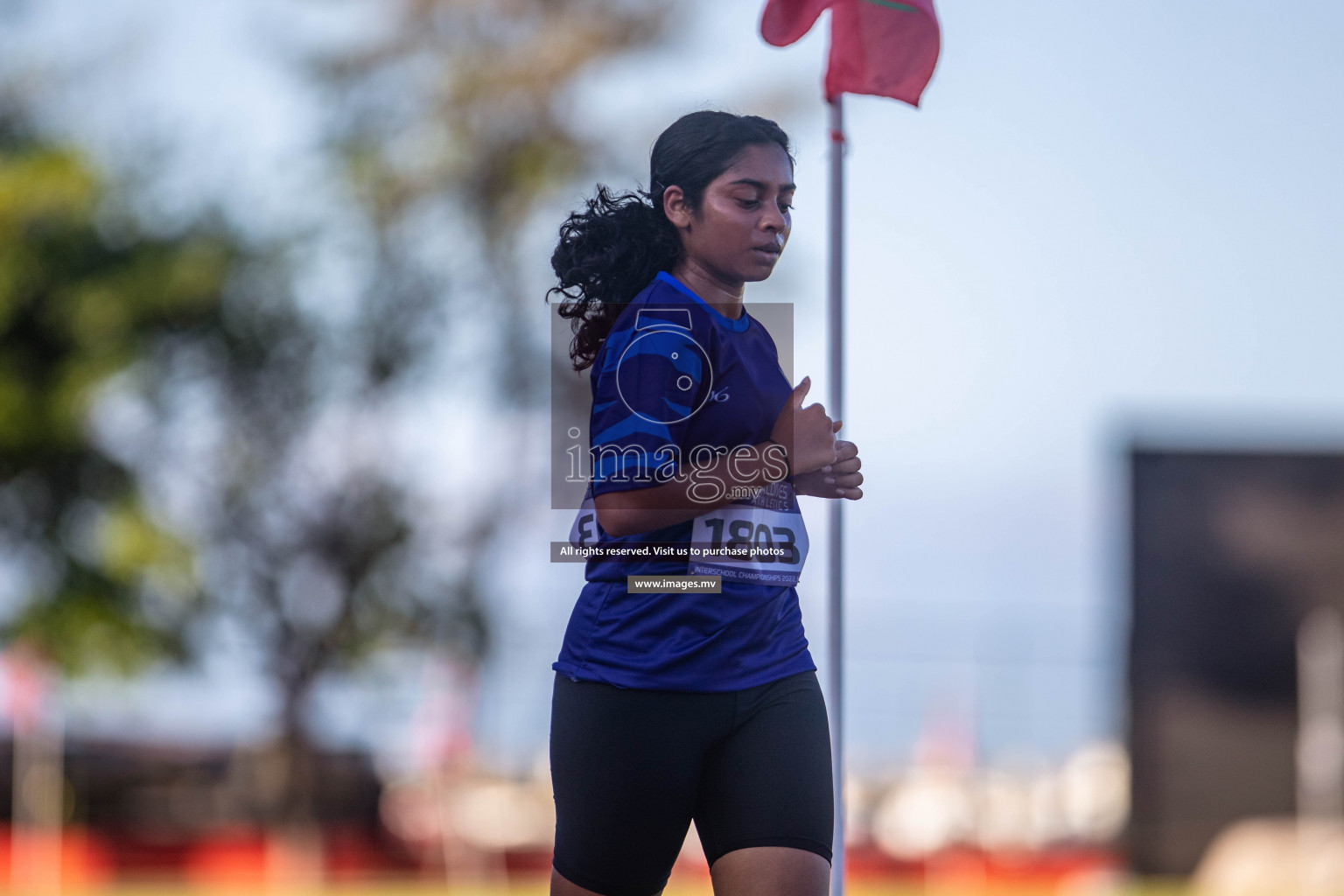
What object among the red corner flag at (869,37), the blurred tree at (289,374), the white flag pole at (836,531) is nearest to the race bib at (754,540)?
the white flag pole at (836,531)

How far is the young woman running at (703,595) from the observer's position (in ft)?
7.23

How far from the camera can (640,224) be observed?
2.40 metres

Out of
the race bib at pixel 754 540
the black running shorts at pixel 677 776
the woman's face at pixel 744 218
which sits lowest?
the black running shorts at pixel 677 776

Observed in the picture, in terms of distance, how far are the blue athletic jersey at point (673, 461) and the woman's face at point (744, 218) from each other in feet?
0.26

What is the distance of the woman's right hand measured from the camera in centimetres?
226

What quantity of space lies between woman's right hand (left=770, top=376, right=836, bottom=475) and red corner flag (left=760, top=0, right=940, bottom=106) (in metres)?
1.02

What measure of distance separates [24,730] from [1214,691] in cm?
1038

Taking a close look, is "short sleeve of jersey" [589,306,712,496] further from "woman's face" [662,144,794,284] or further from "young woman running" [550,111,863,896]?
"woman's face" [662,144,794,284]

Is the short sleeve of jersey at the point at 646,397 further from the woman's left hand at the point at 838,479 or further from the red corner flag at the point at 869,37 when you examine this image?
the red corner flag at the point at 869,37

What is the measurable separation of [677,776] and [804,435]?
0.56 m

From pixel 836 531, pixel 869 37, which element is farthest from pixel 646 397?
pixel 869 37

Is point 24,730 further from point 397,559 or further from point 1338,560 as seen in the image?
point 1338,560
